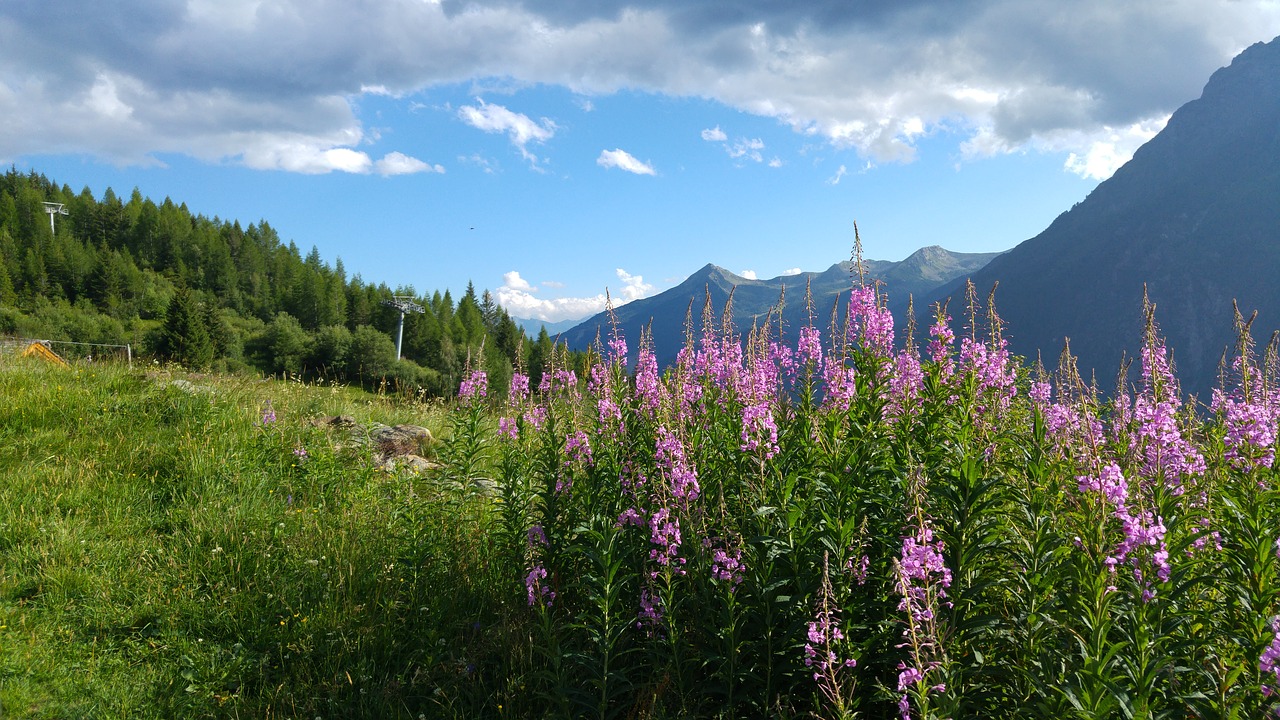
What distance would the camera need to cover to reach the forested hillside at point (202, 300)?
80.6 meters

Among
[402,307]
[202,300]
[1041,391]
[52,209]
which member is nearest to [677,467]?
[1041,391]

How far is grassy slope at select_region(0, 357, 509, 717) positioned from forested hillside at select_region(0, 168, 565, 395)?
5843 centimetres

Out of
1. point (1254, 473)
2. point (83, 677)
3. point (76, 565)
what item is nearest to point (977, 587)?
point (1254, 473)

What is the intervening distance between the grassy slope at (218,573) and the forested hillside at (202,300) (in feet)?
192

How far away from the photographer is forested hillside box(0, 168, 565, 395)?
80.6 m

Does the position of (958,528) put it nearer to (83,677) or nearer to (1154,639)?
(1154,639)

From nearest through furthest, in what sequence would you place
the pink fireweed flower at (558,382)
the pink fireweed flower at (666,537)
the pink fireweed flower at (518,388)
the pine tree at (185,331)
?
the pink fireweed flower at (666,537)
the pink fireweed flower at (558,382)
the pink fireweed flower at (518,388)
the pine tree at (185,331)

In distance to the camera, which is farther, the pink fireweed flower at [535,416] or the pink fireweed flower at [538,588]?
the pink fireweed flower at [535,416]

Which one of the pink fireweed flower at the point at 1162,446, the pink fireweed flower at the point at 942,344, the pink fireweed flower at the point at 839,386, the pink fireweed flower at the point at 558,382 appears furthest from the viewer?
the pink fireweed flower at the point at 558,382

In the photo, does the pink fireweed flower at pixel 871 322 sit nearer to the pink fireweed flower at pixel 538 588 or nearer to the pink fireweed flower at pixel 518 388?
the pink fireweed flower at pixel 538 588

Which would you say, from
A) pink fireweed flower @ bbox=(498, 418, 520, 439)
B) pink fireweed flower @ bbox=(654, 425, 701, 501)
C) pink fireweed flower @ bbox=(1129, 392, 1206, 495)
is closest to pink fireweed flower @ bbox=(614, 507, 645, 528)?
pink fireweed flower @ bbox=(654, 425, 701, 501)

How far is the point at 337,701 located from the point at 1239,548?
18.4 feet

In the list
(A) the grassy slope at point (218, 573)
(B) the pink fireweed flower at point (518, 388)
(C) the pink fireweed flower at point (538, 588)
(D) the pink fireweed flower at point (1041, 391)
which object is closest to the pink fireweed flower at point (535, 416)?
(B) the pink fireweed flower at point (518, 388)

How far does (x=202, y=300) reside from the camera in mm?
104125
